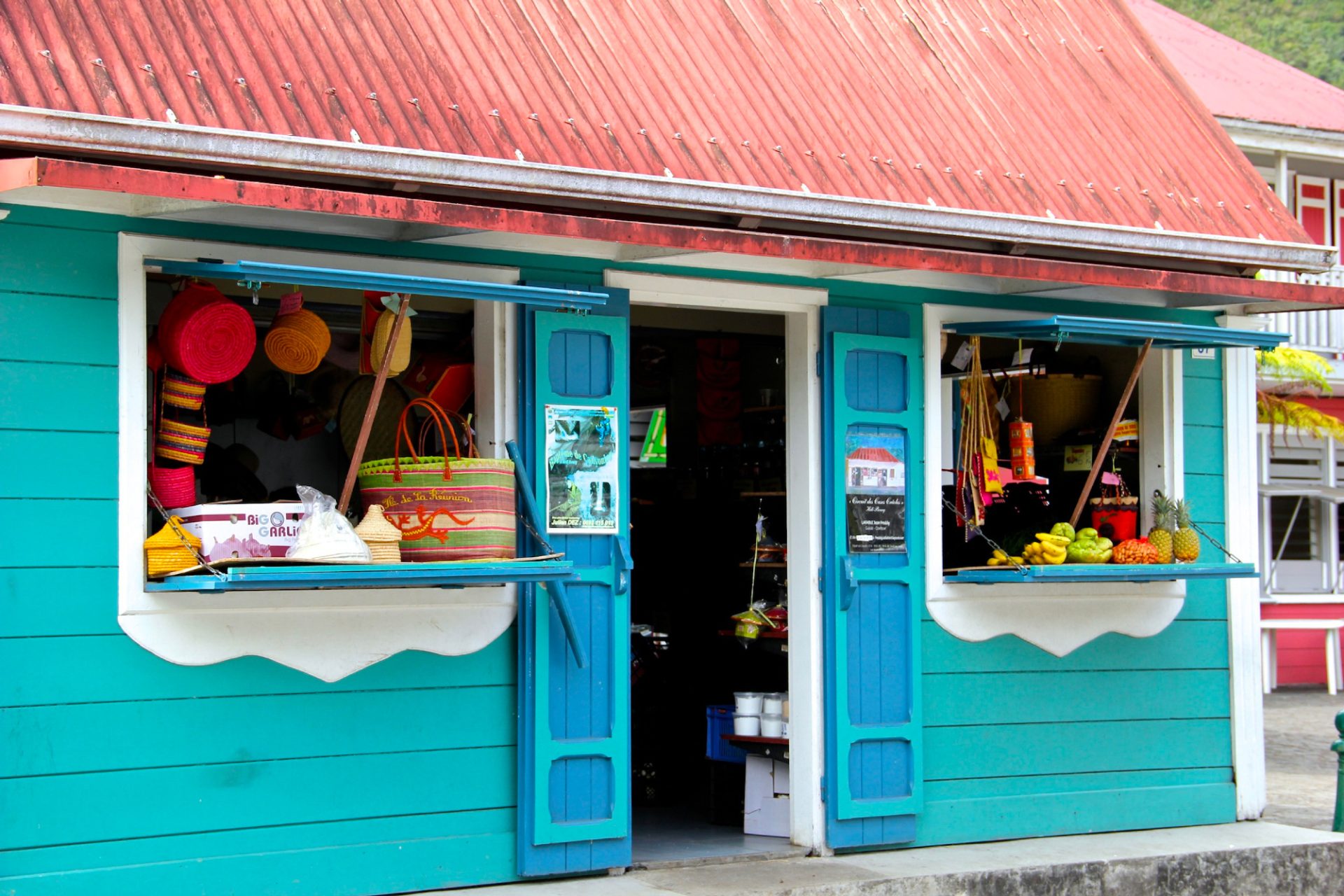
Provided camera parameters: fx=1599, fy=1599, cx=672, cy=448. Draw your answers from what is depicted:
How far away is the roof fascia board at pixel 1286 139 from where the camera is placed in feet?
53.7

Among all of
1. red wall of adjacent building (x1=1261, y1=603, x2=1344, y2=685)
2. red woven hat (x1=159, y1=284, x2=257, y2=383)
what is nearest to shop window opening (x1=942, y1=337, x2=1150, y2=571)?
red woven hat (x1=159, y1=284, x2=257, y2=383)

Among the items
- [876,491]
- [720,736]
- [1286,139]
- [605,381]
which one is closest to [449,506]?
[605,381]

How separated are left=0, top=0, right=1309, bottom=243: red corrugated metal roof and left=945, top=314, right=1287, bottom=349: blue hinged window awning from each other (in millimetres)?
585

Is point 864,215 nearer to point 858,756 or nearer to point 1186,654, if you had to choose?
point 858,756

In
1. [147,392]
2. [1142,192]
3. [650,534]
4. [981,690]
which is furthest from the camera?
[650,534]

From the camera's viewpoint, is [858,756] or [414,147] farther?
[858,756]

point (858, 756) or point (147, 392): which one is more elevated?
point (147, 392)

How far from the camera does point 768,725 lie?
798 cm

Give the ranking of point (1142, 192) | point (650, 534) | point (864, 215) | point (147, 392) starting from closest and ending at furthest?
point (147, 392), point (864, 215), point (1142, 192), point (650, 534)

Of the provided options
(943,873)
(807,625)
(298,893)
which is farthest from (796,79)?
(298,893)

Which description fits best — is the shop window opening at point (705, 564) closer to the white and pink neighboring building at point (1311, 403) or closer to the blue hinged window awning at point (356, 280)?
the blue hinged window awning at point (356, 280)

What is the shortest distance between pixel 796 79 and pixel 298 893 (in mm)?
4448

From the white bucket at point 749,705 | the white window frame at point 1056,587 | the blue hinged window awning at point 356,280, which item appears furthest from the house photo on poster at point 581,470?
the white window frame at point 1056,587

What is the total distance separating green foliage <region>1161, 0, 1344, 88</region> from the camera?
116 ft
